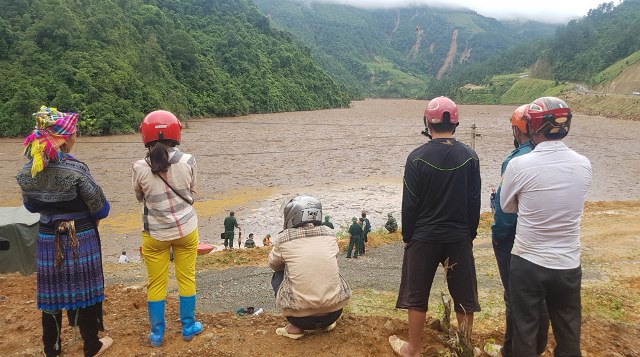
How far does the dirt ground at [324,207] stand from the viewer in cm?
367

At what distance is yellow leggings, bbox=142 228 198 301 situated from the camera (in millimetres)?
3486

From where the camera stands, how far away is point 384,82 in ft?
595

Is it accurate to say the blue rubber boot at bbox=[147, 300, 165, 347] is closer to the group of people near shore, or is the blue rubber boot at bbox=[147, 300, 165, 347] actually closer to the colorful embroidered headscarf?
the group of people near shore

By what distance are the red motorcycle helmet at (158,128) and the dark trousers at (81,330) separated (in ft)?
4.41

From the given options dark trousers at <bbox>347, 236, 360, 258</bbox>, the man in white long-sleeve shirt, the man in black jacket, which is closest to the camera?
the man in white long-sleeve shirt

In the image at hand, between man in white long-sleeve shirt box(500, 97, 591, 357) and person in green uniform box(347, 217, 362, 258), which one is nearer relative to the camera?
man in white long-sleeve shirt box(500, 97, 591, 357)

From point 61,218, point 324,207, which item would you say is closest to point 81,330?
point 61,218

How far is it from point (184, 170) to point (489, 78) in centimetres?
13076

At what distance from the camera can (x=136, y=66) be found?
51719mm

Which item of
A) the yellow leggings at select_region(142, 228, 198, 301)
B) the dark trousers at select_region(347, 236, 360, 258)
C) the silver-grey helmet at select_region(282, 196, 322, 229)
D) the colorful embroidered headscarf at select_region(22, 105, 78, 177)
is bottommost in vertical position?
the dark trousers at select_region(347, 236, 360, 258)

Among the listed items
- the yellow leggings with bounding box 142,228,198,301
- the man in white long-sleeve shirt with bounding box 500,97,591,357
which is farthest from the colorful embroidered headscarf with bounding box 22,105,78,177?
the man in white long-sleeve shirt with bounding box 500,97,591,357

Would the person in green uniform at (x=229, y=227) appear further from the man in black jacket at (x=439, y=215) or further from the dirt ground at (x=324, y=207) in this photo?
the man in black jacket at (x=439, y=215)

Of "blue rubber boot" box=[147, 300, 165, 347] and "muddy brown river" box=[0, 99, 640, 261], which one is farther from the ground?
"blue rubber boot" box=[147, 300, 165, 347]

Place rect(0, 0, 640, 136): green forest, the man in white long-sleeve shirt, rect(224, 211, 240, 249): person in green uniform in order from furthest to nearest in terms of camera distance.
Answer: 1. rect(0, 0, 640, 136): green forest
2. rect(224, 211, 240, 249): person in green uniform
3. the man in white long-sleeve shirt
